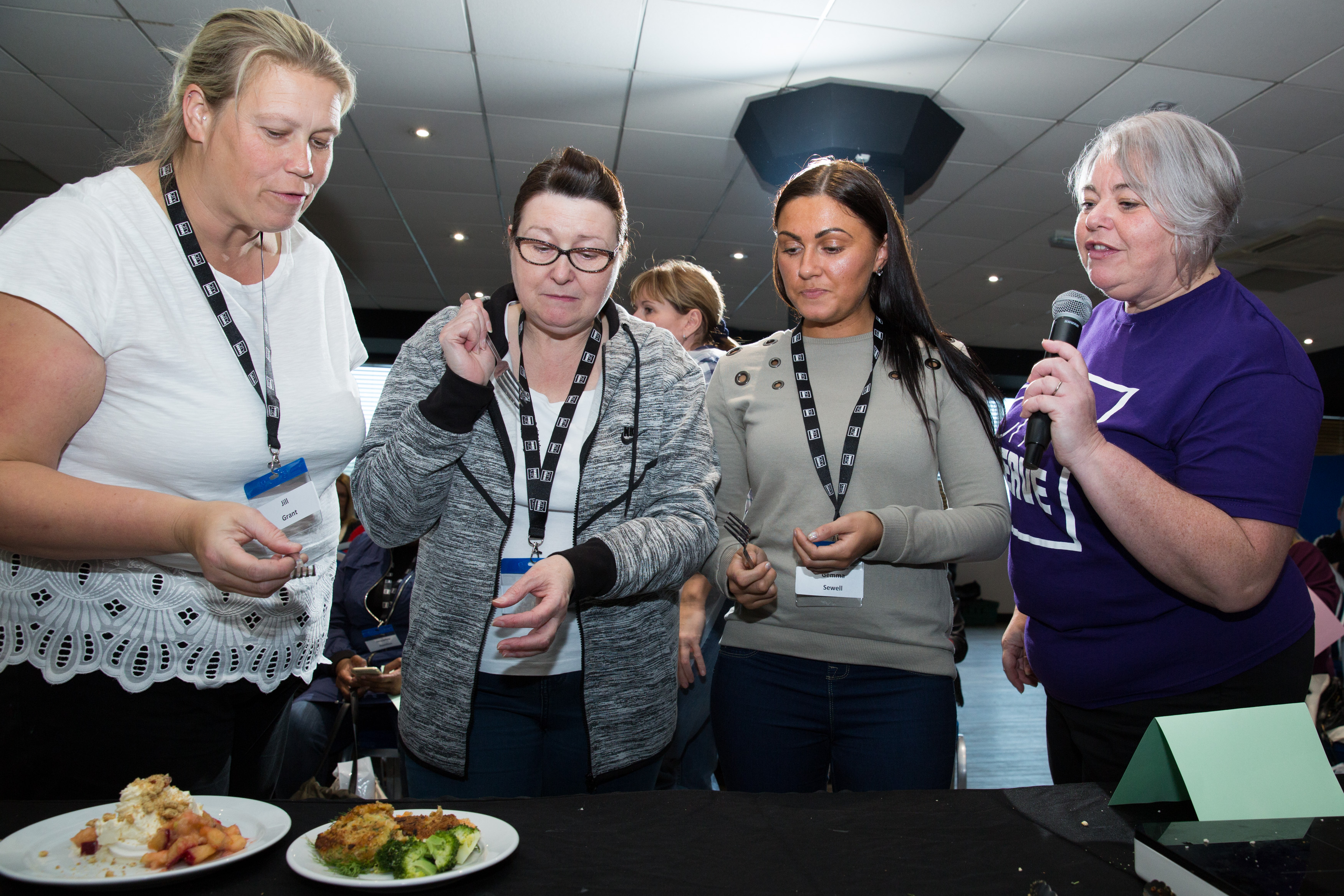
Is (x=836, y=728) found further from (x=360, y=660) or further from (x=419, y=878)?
(x=360, y=660)

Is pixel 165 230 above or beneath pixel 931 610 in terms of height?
above

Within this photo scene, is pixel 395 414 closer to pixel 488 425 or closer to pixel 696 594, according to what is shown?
pixel 488 425

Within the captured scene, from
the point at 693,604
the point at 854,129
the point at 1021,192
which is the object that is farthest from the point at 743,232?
the point at 693,604

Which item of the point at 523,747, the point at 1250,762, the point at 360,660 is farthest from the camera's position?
the point at 360,660

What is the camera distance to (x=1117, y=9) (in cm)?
365

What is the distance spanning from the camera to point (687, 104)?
470 centimetres

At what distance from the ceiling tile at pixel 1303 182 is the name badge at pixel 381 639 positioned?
17.4 feet

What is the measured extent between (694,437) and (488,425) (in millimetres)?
357

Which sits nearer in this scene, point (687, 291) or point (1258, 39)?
point (687, 291)

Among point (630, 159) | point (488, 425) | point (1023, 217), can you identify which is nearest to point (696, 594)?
point (488, 425)

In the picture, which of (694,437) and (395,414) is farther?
(694,437)

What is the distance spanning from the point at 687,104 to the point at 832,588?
12.9 ft

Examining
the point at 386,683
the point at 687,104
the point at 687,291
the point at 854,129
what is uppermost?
the point at 687,104

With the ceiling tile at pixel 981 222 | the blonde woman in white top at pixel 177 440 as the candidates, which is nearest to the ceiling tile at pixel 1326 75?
the ceiling tile at pixel 981 222
